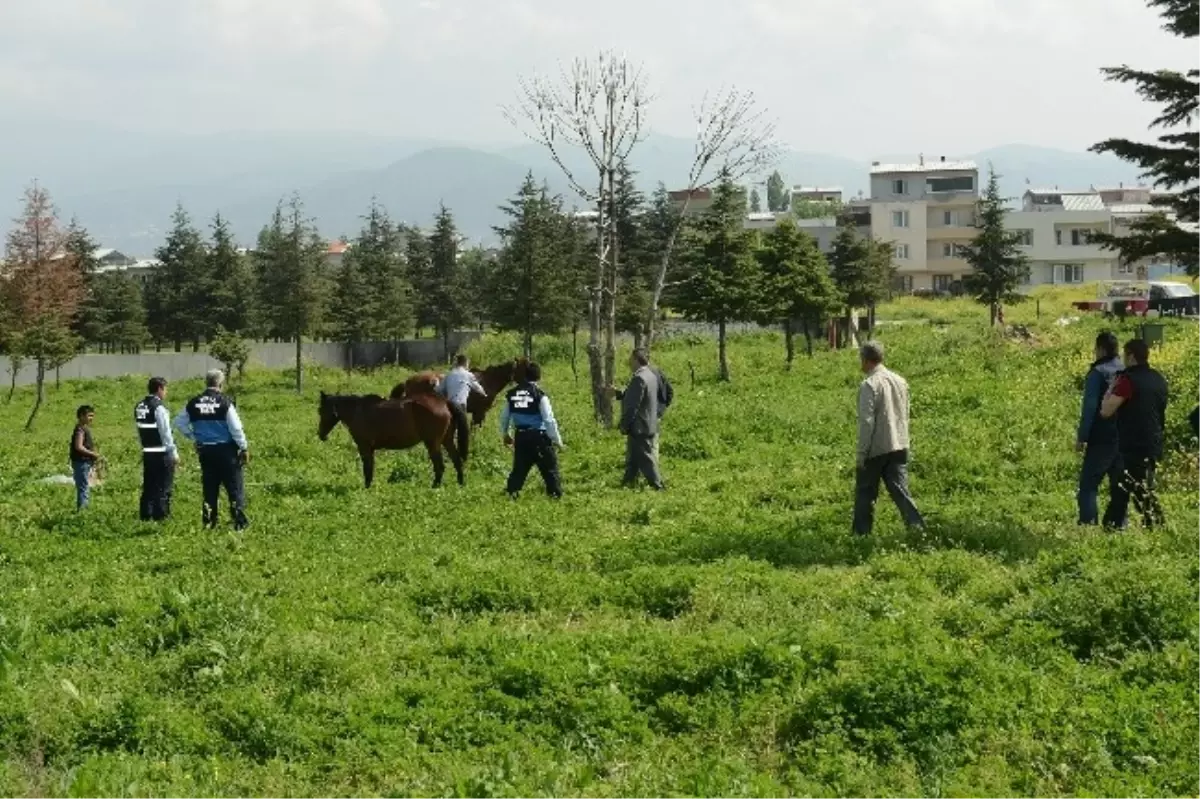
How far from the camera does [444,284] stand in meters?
70.9

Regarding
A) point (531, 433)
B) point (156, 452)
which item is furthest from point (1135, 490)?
point (156, 452)

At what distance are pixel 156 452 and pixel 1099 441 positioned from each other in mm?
11394

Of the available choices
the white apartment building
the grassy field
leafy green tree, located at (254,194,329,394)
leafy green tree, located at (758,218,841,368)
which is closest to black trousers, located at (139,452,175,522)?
the grassy field

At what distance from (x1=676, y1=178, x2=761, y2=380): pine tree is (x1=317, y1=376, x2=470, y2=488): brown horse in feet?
69.9

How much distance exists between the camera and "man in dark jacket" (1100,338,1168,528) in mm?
12469

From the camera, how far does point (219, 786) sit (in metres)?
7.30

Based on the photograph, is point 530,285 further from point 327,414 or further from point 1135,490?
point 1135,490

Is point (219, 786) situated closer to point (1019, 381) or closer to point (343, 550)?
point (343, 550)

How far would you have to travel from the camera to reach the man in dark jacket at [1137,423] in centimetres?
1247

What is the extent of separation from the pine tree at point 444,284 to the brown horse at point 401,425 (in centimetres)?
4781

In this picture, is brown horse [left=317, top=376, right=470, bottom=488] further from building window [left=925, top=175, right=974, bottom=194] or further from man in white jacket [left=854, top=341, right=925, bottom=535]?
building window [left=925, top=175, right=974, bottom=194]


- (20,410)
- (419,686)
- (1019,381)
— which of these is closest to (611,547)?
(419,686)

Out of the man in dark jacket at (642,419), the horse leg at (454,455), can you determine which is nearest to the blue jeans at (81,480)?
the horse leg at (454,455)

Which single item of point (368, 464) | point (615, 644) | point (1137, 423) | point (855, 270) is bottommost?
point (615, 644)
